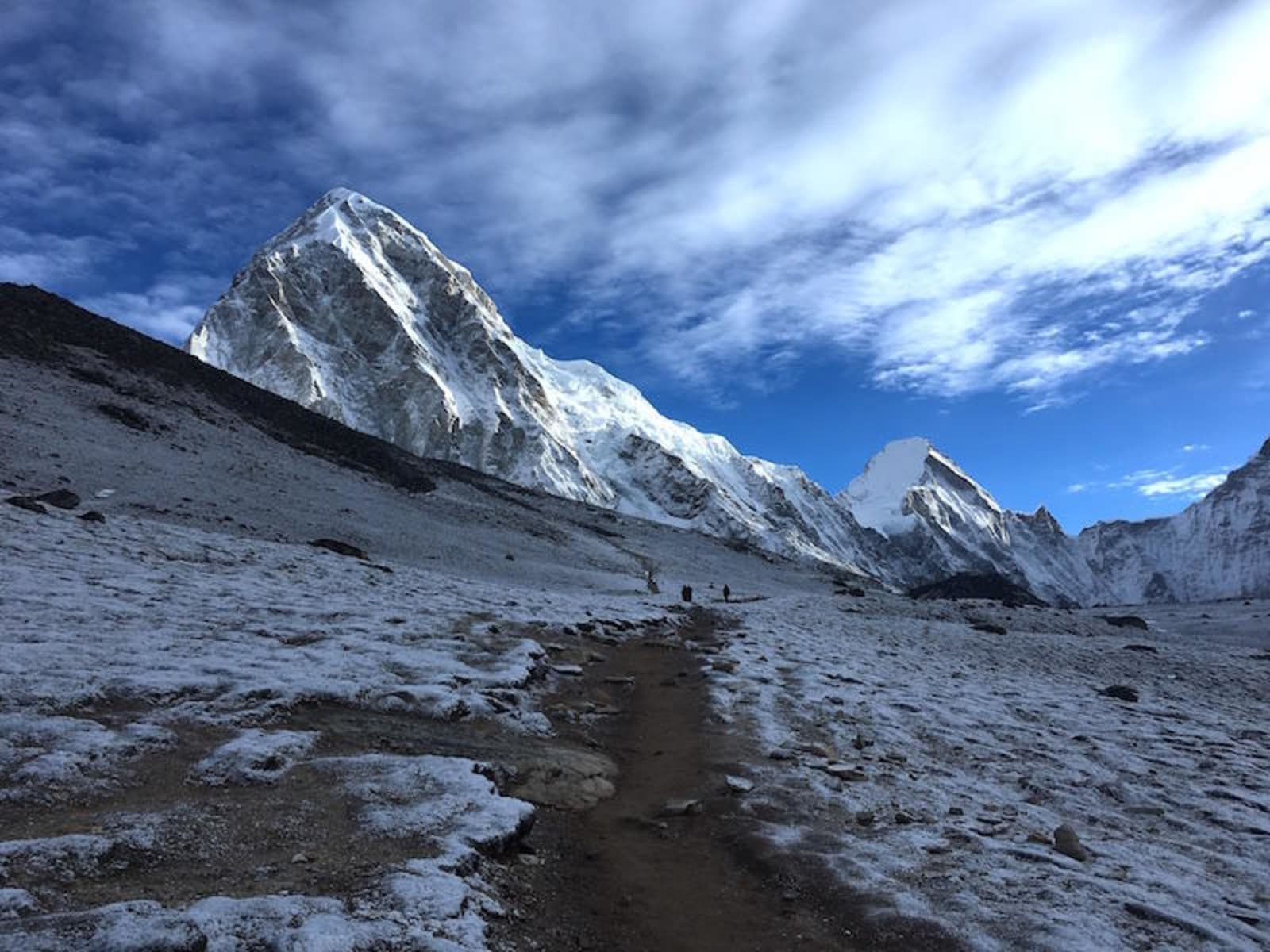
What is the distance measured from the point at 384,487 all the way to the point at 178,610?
43.7 meters

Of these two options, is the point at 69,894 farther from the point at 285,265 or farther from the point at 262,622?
the point at 285,265

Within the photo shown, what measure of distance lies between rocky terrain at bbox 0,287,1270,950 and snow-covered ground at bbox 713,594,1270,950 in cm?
6

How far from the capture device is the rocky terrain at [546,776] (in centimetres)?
610

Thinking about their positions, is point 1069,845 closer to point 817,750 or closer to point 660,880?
point 817,750

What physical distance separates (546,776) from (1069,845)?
5.90 m

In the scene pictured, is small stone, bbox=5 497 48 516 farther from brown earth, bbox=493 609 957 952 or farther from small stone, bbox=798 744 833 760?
small stone, bbox=798 744 833 760

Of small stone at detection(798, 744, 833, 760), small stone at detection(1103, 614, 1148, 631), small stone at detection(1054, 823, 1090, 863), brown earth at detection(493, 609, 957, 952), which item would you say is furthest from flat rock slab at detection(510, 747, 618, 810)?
small stone at detection(1103, 614, 1148, 631)

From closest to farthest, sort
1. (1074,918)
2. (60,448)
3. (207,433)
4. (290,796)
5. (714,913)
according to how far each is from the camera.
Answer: (1074,918)
(714,913)
(290,796)
(60,448)
(207,433)

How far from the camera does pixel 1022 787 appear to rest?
423 inches

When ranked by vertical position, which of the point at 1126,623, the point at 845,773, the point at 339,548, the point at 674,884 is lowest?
the point at 674,884

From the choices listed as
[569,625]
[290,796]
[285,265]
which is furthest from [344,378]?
[290,796]

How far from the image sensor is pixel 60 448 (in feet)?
114

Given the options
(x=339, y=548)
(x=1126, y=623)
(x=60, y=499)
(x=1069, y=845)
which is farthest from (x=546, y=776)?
(x=1126, y=623)

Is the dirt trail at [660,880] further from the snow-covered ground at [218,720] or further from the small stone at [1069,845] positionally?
the small stone at [1069,845]
